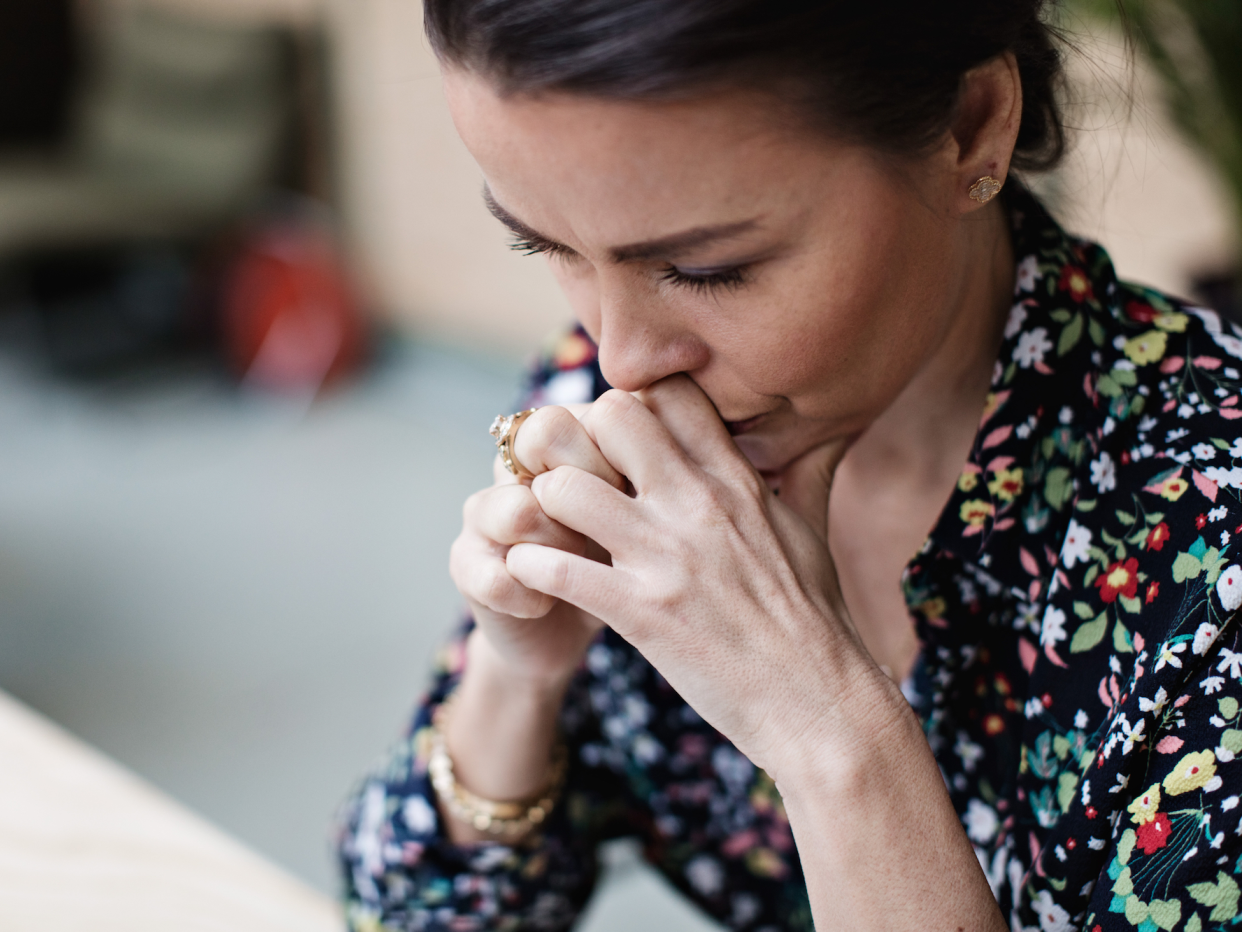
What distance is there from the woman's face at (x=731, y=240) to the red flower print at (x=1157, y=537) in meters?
0.20

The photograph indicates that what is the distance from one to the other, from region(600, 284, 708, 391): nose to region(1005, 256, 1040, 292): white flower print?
0.91ft

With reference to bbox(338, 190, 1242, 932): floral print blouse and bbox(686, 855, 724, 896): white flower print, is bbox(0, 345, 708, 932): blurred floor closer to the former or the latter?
bbox(686, 855, 724, 896): white flower print

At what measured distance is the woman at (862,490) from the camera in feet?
2.07

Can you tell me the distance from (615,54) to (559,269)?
7.6 inches

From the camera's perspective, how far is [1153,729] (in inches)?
28.3

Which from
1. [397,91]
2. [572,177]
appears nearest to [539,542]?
[572,177]

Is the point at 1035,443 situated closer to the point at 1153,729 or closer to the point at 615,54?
the point at 1153,729

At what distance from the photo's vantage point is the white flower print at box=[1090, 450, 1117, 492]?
32.0 inches

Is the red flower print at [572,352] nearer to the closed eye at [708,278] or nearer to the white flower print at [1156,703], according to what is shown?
the closed eye at [708,278]

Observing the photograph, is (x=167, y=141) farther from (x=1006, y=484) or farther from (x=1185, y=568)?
(x=1185, y=568)

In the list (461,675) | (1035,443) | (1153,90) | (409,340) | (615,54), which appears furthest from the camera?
(409,340)

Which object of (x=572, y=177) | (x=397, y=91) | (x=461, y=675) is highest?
(x=572, y=177)

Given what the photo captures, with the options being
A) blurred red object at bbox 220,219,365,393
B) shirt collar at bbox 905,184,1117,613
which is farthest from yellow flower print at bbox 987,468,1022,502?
blurred red object at bbox 220,219,365,393

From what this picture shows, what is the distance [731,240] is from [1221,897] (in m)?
0.49
